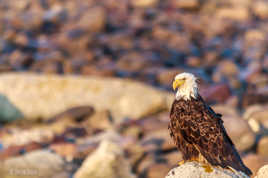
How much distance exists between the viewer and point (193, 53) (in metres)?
24.5

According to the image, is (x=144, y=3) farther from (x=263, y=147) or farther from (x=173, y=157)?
(x=263, y=147)

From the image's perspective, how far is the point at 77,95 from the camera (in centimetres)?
1510

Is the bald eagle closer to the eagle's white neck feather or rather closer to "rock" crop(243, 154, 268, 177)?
the eagle's white neck feather

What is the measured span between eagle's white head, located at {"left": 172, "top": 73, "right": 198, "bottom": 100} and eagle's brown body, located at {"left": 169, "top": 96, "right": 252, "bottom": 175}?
54 mm

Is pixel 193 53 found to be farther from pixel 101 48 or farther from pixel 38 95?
pixel 38 95

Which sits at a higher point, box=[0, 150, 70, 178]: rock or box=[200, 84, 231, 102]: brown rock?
box=[200, 84, 231, 102]: brown rock

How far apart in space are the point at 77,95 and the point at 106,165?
5.63 metres

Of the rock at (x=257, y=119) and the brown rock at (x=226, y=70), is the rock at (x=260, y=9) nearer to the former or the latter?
the brown rock at (x=226, y=70)

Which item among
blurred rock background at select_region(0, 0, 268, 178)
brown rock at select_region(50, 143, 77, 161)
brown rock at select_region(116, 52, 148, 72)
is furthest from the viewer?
brown rock at select_region(116, 52, 148, 72)

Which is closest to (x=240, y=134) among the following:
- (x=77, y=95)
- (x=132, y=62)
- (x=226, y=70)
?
(x=77, y=95)

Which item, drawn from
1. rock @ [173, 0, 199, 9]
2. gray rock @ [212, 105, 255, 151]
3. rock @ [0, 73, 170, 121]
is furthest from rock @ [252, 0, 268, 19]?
gray rock @ [212, 105, 255, 151]

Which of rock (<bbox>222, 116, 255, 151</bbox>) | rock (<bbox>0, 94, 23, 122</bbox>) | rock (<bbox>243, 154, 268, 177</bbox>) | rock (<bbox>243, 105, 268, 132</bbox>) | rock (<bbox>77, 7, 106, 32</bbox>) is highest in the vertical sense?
rock (<bbox>77, 7, 106, 32</bbox>)

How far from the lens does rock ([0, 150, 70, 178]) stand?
32.8 ft

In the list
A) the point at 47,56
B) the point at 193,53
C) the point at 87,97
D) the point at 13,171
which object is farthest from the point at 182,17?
the point at 13,171
